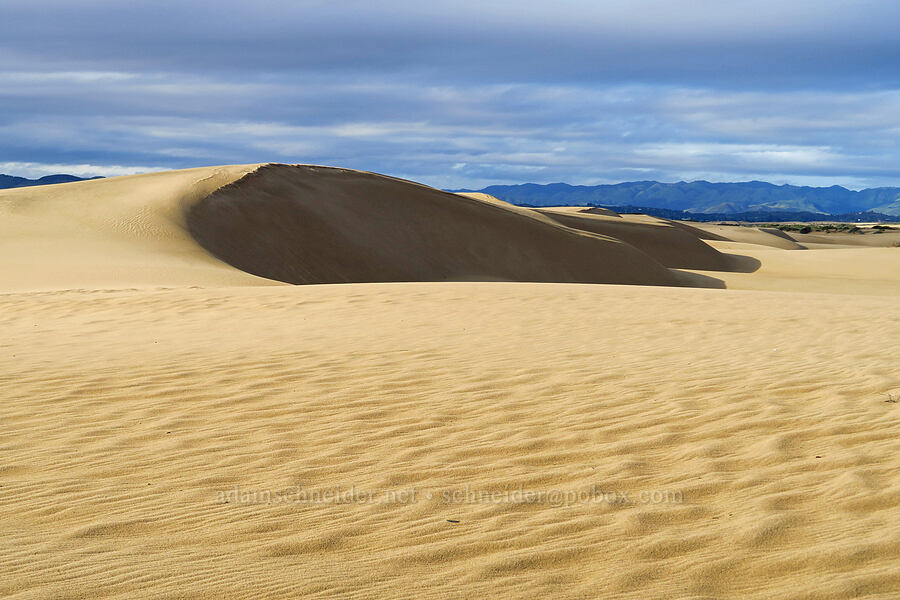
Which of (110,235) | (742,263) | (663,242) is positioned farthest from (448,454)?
(663,242)

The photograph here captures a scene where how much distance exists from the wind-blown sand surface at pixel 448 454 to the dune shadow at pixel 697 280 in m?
24.1

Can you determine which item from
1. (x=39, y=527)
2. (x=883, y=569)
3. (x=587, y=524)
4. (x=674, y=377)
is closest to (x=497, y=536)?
(x=587, y=524)

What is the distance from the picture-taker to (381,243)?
32.3 m

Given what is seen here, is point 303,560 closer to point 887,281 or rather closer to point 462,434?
point 462,434

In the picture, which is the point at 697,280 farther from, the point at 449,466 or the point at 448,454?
the point at 449,466

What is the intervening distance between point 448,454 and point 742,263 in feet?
146

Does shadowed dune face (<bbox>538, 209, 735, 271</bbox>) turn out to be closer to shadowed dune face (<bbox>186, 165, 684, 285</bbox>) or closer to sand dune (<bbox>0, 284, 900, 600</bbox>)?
shadowed dune face (<bbox>186, 165, 684, 285</bbox>)

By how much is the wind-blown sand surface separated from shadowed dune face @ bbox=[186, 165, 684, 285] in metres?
15.3

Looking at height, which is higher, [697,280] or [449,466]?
[697,280]

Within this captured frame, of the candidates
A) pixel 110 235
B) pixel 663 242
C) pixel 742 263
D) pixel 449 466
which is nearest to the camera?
pixel 449 466

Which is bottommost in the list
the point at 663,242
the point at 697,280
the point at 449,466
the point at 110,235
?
the point at 449,466

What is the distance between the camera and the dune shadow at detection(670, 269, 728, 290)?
3675cm

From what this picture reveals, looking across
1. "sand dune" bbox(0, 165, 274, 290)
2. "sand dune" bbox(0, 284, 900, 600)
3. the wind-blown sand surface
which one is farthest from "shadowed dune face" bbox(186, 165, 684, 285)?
"sand dune" bbox(0, 284, 900, 600)

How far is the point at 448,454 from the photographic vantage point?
5.74m
